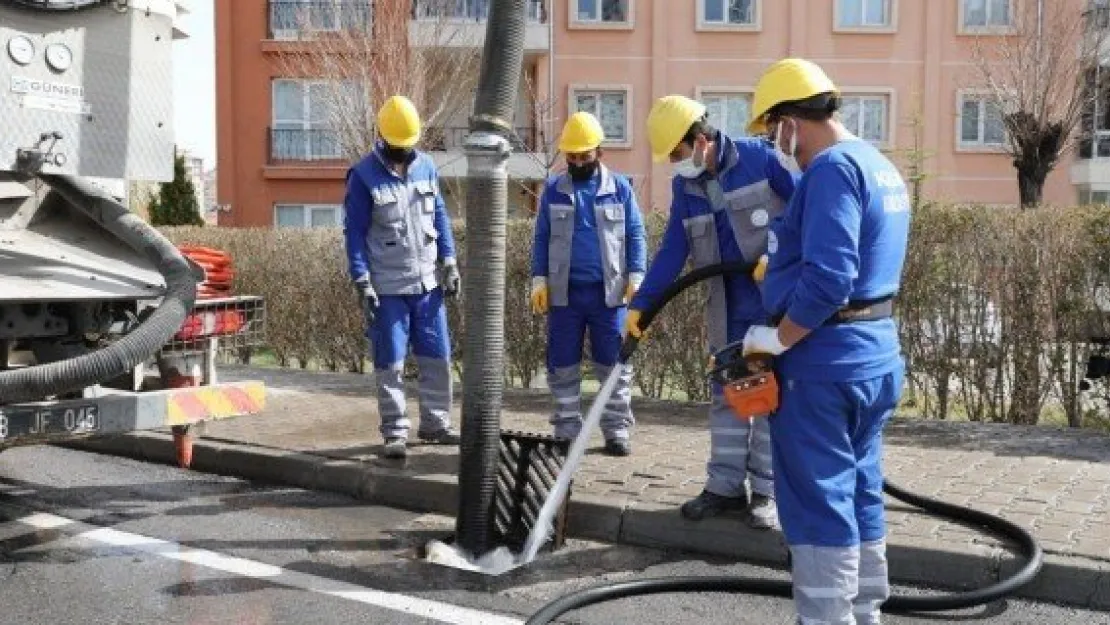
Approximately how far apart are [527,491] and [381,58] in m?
17.3

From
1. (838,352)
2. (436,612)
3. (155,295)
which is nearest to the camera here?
(838,352)

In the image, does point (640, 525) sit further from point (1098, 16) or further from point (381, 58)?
point (1098, 16)

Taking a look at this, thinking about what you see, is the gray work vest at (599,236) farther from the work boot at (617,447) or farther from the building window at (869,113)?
the building window at (869,113)

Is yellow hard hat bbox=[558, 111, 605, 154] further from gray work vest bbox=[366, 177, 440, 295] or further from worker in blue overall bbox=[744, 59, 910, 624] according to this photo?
worker in blue overall bbox=[744, 59, 910, 624]

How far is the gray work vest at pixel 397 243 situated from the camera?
6758mm

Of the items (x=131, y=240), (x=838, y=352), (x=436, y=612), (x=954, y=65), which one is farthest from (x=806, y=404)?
(x=954, y=65)

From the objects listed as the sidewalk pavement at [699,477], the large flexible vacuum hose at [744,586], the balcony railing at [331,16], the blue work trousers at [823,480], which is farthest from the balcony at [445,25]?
the blue work trousers at [823,480]

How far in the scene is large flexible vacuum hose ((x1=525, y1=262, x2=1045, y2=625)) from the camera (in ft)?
14.0

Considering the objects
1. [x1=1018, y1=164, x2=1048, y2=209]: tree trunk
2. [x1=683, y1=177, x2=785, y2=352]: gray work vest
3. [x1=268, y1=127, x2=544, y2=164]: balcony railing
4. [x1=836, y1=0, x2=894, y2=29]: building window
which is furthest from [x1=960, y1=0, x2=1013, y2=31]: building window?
[x1=683, y1=177, x2=785, y2=352]: gray work vest

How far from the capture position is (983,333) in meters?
8.16

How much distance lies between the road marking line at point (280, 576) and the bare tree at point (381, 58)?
1575 centimetres

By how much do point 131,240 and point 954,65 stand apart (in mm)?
26196

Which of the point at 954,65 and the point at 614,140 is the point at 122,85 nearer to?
the point at 614,140

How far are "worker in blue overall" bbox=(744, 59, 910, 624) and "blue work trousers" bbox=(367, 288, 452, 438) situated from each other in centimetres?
345
